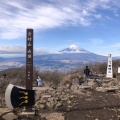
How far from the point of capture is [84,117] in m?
10.8

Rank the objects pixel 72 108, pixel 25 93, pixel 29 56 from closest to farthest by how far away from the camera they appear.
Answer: pixel 25 93 < pixel 29 56 < pixel 72 108

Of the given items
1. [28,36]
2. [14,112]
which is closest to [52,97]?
[14,112]

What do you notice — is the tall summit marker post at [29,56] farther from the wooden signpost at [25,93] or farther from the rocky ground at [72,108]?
the rocky ground at [72,108]

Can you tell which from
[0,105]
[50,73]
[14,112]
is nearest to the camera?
[14,112]

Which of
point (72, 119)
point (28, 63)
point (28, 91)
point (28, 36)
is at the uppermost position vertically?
point (28, 36)

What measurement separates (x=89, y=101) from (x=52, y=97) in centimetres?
183

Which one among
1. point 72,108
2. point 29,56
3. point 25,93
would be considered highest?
point 29,56

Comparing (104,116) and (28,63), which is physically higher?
(28,63)

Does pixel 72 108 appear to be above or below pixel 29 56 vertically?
below

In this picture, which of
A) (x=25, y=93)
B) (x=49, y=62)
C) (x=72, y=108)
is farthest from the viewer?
(x=49, y=62)

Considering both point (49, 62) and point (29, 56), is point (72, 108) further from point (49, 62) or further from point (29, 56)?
point (49, 62)

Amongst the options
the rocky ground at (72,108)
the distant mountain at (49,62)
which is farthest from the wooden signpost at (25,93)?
the distant mountain at (49,62)

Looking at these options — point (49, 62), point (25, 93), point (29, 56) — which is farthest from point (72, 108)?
point (49, 62)

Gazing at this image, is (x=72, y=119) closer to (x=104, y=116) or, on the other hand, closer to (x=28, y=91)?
(x=104, y=116)
